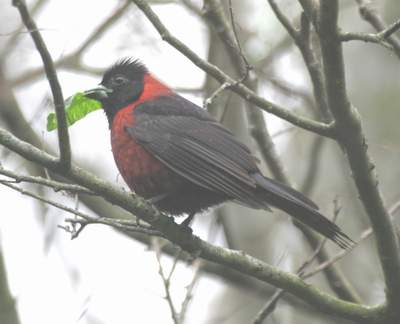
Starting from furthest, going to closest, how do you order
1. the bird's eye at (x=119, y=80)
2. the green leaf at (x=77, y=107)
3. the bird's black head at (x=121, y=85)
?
the bird's eye at (x=119, y=80) < the bird's black head at (x=121, y=85) < the green leaf at (x=77, y=107)

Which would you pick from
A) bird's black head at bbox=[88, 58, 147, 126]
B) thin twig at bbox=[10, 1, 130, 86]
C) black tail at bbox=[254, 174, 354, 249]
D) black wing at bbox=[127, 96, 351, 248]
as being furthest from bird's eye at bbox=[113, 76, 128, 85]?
black tail at bbox=[254, 174, 354, 249]

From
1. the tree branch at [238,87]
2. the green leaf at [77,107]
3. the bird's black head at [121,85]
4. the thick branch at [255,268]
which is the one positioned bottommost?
the thick branch at [255,268]

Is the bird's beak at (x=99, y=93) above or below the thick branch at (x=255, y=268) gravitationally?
above

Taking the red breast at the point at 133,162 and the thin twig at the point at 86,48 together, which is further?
the thin twig at the point at 86,48

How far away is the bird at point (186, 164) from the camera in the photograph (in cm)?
438

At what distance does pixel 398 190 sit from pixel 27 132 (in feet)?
12.4

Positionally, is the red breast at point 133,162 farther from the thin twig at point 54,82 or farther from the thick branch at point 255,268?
the thin twig at point 54,82

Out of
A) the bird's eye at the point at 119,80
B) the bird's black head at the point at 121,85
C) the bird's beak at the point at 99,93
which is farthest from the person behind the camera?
the bird's eye at the point at 119,80

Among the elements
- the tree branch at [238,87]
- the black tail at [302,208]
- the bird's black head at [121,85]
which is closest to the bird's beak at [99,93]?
the bird's black head at [121,85]

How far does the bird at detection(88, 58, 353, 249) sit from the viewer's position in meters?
4.38

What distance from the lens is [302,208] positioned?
431 centimetres

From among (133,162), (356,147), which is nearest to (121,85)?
(133,162)

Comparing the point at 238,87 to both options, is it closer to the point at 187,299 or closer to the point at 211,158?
the point at 211,158

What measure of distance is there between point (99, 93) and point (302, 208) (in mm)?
1582
